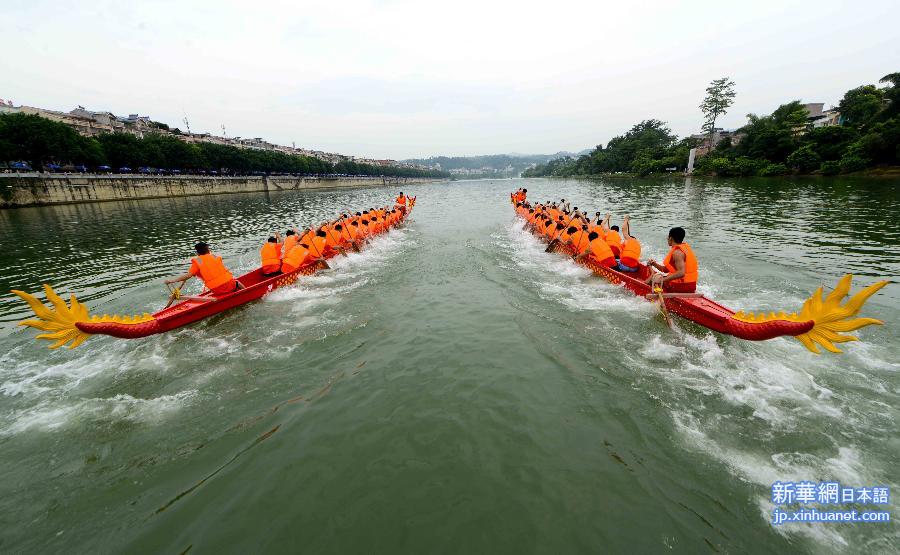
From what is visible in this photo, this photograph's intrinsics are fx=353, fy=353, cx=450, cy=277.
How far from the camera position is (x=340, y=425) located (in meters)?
5.07

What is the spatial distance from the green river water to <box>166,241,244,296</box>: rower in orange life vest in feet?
2.59

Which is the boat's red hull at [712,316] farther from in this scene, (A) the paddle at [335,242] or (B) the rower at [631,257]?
(A) the paddle at [335,242]

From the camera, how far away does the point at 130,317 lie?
7.03 m

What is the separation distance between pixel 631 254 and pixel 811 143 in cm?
5933

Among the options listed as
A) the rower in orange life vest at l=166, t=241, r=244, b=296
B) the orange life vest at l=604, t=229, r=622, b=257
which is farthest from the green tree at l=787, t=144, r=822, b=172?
the rower in orange life vest at l=166, t=241, r=244, b=296

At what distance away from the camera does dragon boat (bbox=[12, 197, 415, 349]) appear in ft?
19.6

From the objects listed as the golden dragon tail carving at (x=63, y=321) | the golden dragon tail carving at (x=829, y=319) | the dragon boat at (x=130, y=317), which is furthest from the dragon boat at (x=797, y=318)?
the golden dragon tail carving at (x=63, y=321)

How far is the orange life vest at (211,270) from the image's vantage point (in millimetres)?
8406

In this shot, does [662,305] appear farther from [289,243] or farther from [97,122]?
[97,122]

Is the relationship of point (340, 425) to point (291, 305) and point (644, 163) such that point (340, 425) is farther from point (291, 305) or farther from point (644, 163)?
point (644, 163)

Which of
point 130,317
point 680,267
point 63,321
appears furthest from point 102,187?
point 680,267

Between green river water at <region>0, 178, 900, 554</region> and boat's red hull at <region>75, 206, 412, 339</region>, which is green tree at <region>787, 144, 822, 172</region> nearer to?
green river water at <region>0, 178, 900, 554</region>

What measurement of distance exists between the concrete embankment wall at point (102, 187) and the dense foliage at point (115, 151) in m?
2.62

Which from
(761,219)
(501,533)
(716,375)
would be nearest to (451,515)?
(501,533)
